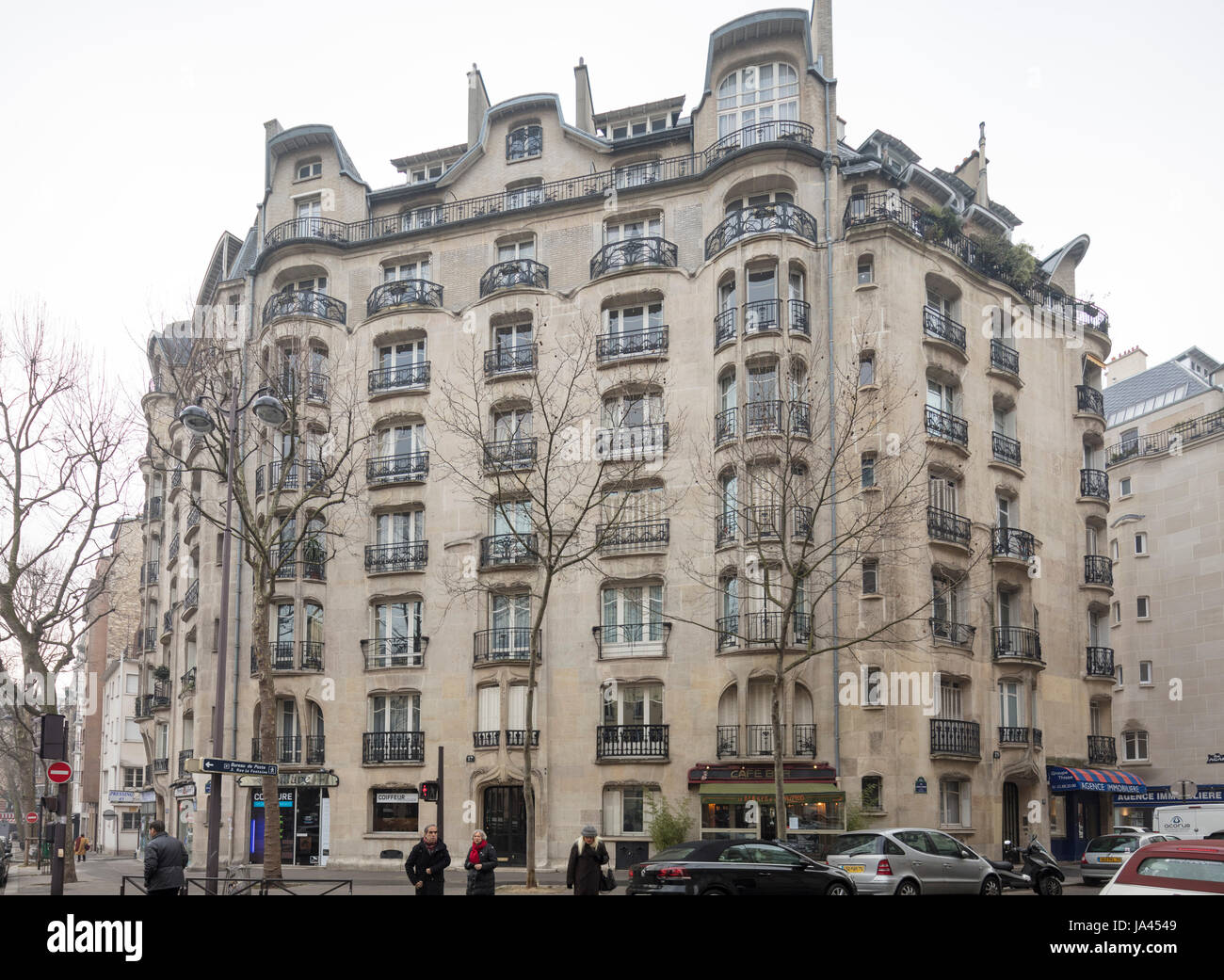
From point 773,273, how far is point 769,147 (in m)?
4.24

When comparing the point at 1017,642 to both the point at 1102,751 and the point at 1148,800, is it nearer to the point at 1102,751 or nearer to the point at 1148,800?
the point at 1102,751

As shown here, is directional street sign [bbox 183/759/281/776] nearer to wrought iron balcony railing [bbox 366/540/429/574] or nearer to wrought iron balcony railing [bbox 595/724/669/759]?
wrought iron balcony railing [bbox 595/724/669/759]

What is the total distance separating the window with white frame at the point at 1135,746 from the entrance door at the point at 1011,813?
2017 centimetres

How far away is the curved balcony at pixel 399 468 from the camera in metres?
40.7

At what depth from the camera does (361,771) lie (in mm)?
39375

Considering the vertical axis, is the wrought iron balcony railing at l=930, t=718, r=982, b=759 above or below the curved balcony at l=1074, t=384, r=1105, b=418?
below

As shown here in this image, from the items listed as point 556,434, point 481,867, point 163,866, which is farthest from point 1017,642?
point 163,866

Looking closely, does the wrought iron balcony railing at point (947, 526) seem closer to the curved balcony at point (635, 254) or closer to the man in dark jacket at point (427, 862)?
the curved balcony at point (635, 254)

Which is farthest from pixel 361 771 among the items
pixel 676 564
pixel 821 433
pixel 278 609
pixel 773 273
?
pixel 773 273

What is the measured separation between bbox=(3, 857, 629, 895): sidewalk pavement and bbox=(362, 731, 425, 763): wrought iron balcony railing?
3342mm

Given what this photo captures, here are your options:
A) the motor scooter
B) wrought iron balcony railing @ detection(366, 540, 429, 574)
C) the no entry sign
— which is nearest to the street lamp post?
the no entry sign

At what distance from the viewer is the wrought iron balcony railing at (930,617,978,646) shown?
36.1 m

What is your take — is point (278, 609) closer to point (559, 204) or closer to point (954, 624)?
point (559, 204)

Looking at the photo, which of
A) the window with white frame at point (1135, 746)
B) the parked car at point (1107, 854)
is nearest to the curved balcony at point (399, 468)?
the parked car at point (1107, 854)
